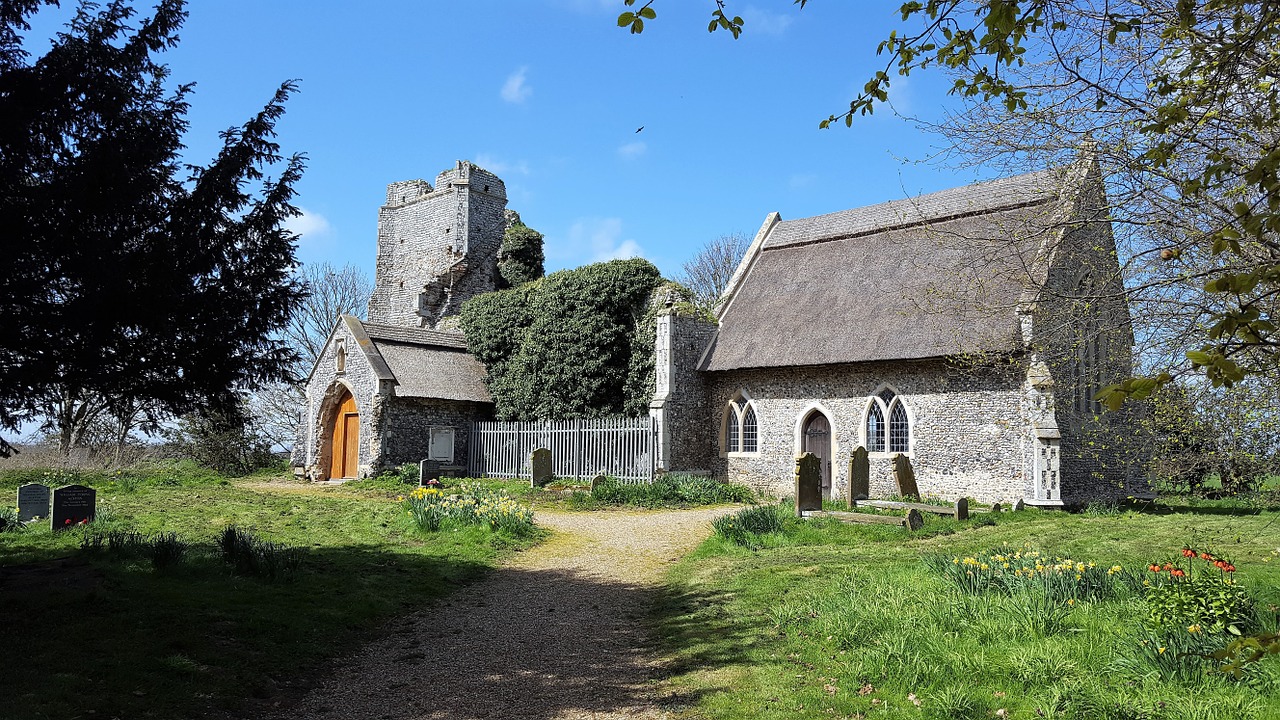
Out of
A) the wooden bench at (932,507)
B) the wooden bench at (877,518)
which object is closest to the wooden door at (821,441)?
the wooden bench at (932,507)

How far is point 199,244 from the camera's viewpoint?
25.1ft

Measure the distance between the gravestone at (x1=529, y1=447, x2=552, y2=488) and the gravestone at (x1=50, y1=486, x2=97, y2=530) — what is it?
10.3 metres

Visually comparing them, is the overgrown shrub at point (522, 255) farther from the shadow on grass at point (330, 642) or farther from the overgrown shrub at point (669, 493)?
the shadow on grass at point (330, 642)

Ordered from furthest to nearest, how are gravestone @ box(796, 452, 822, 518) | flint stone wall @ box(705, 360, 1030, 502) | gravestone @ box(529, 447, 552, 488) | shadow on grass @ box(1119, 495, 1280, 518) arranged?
gravestone @ box(529, 447, 552, 488) → flint stone wall @ box(705, 360, 1030, 502) → shadow on grass @ box(1119, 495, 1280, 518) → gravestone @ box(796, 452, 822, 518)

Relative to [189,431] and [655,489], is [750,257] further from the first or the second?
[189,431]

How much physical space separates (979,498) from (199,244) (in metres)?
16.1

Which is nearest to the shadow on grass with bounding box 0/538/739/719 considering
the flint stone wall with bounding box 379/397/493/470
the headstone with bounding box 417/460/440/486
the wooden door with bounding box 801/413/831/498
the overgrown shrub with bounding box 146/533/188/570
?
the overgrown shrub with bounding box 146/533/188/570

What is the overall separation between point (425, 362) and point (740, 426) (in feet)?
34.9

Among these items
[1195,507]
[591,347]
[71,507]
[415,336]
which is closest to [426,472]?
[591,347]

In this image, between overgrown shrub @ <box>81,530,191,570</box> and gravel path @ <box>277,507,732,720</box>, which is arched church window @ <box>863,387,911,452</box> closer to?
gravel path @ <box>277,507,732,720</box>

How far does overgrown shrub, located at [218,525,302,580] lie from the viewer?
29.1 ft

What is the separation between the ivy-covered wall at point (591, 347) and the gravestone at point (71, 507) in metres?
12.8

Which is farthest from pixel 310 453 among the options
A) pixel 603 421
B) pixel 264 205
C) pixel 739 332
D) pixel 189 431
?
pixel 264 205

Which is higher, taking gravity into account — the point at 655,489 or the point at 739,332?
the point at 739,332
